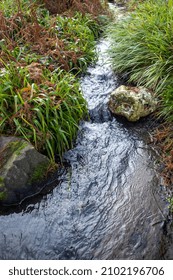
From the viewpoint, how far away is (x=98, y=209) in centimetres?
355

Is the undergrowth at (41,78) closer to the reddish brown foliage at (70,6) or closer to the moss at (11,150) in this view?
the moss at (11,150)

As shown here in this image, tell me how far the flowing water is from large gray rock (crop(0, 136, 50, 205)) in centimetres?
21

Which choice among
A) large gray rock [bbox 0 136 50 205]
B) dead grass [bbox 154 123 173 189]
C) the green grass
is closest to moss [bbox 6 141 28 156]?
large gray rock [bbox 0 136 50 205]

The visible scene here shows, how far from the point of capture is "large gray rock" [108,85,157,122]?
16.2 feet

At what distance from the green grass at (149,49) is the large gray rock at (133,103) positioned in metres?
0.21

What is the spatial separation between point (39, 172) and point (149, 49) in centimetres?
351

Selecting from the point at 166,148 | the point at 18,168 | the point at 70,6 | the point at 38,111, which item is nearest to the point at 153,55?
the point at 166,148

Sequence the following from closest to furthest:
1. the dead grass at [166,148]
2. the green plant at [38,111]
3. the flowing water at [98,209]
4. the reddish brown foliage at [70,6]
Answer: the flowing water at [98,209] → the dead grass at [166,148] → the green plant at [38,111] → the reddish brown foliage at [70,6]

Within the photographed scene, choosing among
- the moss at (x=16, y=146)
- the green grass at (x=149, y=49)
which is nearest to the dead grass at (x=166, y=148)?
the green grass at (x=149, y=49)

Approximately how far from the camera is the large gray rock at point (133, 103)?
493cm

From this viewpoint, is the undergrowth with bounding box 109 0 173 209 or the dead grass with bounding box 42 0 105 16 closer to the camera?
the undergrowth with bounding box 109 0 173 209

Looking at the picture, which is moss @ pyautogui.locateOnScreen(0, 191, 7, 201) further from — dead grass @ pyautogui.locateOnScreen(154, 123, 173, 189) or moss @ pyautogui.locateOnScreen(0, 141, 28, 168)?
dead grass @ pyautogui.locateOnScreen(154, 123, 173, 189)
